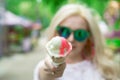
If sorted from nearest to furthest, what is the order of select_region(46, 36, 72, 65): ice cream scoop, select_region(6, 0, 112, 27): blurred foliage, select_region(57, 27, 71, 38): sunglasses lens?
select_region(46, 36, 72, 65): ice cream scoop → select_region(57, 27, 71, 38): sunglasses lens → select_region(6, 0, 112, 27): blurred foliage

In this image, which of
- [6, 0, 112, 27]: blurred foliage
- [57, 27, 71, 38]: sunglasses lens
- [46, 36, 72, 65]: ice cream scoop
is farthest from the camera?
[6, 0, 112, 27]: blurred foliage

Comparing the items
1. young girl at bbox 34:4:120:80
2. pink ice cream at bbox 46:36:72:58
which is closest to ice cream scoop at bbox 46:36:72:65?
pink ice cream at bbox 46:36:72:58

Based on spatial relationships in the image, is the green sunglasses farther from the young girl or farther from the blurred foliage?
the blurred foliage

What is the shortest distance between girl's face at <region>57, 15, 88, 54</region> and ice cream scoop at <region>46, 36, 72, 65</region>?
415mm

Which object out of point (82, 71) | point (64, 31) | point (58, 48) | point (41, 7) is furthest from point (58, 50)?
point (41, 7)

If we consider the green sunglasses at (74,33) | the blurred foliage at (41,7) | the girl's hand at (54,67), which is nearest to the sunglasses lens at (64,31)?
the green sunglasses at (74,33)

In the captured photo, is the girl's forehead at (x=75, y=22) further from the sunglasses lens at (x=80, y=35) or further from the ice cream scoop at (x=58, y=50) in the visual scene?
the ice cream scoop at (x=58, y=50)

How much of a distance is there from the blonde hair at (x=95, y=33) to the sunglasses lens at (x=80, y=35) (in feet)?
0.15

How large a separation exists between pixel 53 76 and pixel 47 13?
5.92 feet

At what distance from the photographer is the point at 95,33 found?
1590mm

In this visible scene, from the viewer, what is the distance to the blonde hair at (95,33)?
1.56 meters

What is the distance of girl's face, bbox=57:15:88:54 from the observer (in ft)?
4.98

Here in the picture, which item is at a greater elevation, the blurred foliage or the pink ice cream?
the pink ice cream

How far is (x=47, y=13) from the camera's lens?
296 centimetres
